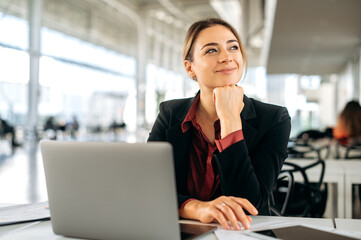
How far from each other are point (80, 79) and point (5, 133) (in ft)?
16.2

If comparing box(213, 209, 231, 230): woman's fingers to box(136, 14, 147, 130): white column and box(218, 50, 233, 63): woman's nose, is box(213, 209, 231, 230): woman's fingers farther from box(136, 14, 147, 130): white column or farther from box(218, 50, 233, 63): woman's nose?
box(136, 14, 147, 130): white column

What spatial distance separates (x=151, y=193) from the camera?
2.50 feet

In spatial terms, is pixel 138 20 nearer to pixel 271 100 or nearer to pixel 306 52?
pixel 306 52

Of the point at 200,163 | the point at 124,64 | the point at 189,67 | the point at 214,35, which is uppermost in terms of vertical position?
the point at 124,64

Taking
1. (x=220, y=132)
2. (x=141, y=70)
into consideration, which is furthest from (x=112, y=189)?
(x=141, y=70)

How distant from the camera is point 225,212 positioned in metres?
1.00

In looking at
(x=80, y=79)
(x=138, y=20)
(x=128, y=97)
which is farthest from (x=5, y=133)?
(x=138, y=20)

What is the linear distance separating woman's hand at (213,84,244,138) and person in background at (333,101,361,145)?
12.1ft

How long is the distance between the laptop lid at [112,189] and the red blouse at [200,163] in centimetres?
61

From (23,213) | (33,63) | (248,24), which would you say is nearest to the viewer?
(23,213)

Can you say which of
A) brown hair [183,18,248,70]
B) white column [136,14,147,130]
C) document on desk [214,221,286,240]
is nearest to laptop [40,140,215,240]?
document on desk [214,221,286,240]

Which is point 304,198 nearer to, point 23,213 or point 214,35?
point 214,35

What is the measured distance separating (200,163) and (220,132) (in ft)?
0.49

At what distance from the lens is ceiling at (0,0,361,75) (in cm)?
764
